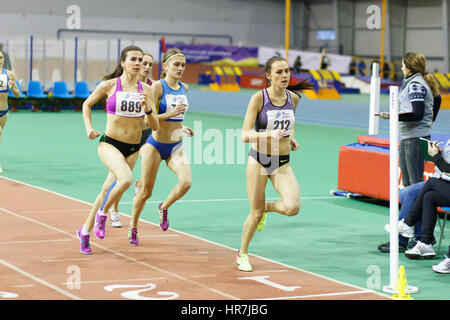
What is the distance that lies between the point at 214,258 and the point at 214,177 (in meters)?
6.20

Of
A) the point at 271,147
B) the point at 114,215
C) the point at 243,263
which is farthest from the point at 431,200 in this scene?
the point at 114,215

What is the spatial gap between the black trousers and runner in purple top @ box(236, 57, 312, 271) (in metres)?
1.55

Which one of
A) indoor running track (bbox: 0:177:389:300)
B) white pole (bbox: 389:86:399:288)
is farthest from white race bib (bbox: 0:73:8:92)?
white pole (bbox: 389:86:399:288)

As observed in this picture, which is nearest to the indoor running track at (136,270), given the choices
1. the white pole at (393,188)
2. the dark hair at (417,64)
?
the white pole at (393,188)

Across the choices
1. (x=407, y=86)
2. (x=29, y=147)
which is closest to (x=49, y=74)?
(x=29, y=147)

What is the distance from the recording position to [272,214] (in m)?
10.9

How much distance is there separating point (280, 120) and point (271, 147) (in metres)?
0.27

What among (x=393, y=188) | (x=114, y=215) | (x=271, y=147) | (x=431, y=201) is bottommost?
(x=114, y=215)

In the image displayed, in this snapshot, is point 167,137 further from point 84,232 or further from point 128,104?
point 84,232

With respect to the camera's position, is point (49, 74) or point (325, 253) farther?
point (49, 74)

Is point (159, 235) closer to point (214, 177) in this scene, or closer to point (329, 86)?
point (214, 177)

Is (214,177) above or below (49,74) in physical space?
below

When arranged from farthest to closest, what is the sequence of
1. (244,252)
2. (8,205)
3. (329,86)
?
(329,86) < (8,205) < (244,252)

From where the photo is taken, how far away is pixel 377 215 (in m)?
11.0
